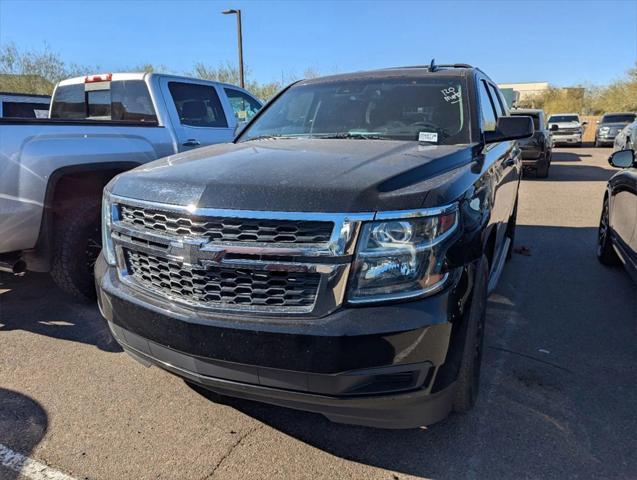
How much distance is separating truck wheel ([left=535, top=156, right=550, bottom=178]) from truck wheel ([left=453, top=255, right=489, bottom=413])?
38.9ft

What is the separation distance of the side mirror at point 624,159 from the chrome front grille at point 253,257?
3.63 m

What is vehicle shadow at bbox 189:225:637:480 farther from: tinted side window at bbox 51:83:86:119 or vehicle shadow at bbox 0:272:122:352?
tinted side window at bbox 51:83:86:119

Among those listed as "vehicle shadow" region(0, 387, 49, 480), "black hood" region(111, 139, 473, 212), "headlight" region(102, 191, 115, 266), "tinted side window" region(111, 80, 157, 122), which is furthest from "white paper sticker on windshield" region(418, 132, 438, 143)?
"tinted side window" region(111, 80, 157, 122)

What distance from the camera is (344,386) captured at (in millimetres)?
1956

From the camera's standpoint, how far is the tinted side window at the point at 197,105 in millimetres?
5655

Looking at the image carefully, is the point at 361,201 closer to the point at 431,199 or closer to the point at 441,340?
the point at 431,199

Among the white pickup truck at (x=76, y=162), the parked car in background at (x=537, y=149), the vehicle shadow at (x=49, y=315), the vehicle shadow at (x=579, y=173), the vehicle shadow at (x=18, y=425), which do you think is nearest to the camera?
the vehicle shadow at (x=18, y=425)

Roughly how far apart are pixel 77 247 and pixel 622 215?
4912mm

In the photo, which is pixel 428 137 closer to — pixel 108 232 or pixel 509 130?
pixel 509 130

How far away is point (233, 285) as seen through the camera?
6.98 ft

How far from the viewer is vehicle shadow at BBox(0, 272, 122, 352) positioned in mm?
3844

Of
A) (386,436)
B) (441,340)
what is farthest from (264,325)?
(386,436)

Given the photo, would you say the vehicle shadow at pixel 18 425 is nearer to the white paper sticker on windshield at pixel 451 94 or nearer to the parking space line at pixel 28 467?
the parking space line at pixel 28 467

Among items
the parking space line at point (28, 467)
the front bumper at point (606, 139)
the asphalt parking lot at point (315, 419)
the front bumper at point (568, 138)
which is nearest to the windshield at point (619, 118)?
the front bumper at point (606, 139)
